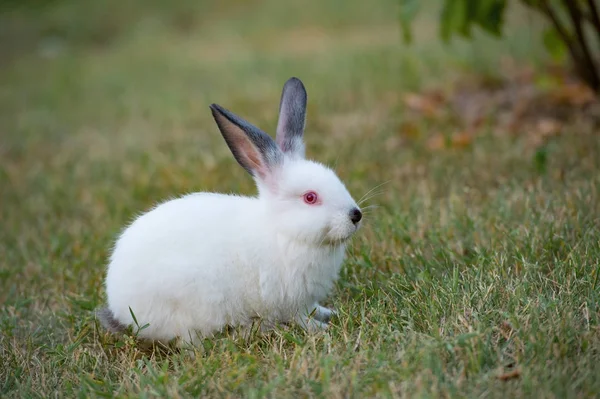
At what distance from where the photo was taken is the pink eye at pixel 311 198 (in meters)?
2.88

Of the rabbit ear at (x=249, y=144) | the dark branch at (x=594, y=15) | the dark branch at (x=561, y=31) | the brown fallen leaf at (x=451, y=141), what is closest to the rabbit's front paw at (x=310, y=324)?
the rabbit ear at (x=249, y=144)

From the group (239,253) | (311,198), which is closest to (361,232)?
(311,198)

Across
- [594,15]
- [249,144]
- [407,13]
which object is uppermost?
[407,13]

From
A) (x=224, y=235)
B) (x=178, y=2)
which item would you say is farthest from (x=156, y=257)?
(x=178, y=2)

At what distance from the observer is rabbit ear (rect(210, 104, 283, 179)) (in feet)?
9.34

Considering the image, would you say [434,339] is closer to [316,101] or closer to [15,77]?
[316,101]

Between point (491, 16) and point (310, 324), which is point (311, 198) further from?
point (491, 16)

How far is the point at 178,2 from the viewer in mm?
12023

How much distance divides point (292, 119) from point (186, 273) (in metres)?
0.84

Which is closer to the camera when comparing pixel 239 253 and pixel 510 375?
pixel 510 375

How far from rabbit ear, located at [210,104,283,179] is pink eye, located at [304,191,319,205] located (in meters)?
0.20

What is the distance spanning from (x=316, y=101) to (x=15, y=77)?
455 cm

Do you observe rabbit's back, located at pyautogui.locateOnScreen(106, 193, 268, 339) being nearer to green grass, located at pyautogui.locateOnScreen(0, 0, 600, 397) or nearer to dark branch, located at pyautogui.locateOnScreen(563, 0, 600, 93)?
green grass, located at pyautogui.locateOnScreen(0, 0, 600, 397)

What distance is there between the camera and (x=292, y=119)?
316 cm
